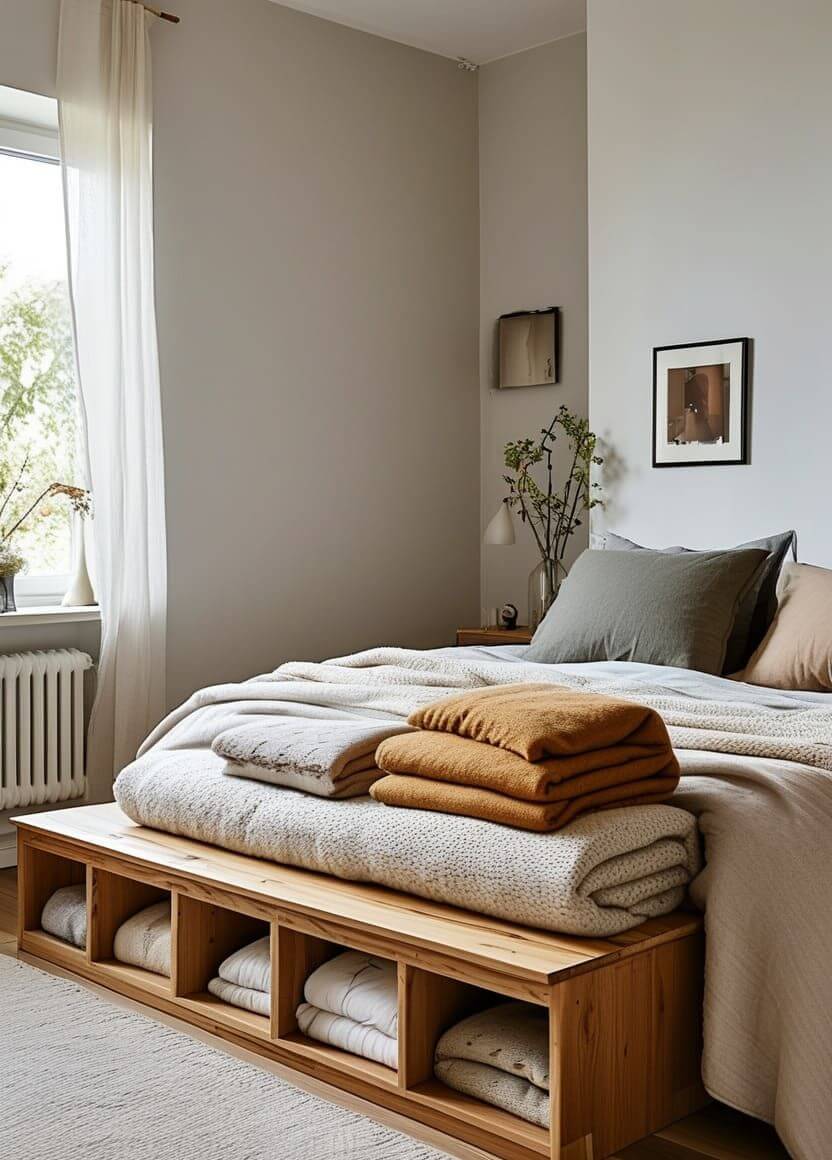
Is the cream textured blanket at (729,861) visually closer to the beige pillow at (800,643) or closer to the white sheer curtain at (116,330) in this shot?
the beige pillow at (800,643)

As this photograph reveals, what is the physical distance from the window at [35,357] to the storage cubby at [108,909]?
5.29ft

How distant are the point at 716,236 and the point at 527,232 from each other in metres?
1.16

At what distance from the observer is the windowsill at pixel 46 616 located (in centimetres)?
376

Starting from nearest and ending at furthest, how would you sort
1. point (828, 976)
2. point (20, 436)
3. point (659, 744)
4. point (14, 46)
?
point (828, 976) → point (659, 744) → point (14, 46) → point (20, 436)

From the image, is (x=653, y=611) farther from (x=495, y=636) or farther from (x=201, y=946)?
(x=201, y=946)

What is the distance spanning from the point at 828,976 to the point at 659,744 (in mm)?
424

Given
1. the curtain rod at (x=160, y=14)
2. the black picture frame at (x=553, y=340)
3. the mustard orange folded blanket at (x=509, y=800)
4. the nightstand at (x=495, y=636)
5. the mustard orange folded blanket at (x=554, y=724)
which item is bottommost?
the mustard orange folded blanket at (x=509, y=800)

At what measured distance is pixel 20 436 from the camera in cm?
405

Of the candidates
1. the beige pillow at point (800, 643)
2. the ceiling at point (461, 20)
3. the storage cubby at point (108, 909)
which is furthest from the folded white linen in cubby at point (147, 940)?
the ceiling at point (461, 20)

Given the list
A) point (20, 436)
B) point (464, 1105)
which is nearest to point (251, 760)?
point (464, 1105)

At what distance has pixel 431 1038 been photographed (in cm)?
202

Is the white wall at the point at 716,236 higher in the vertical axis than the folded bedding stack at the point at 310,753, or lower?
higher

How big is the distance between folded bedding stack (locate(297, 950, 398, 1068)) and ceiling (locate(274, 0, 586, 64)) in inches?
137

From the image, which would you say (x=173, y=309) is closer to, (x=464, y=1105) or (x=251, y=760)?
(x=251, y=760)
